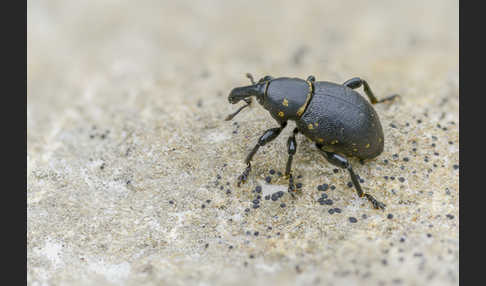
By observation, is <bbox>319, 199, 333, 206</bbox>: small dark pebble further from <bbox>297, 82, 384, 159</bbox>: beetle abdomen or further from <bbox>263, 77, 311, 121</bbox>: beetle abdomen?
<bbox>263, 77, 311, 121</bbox>: beetle abdomen

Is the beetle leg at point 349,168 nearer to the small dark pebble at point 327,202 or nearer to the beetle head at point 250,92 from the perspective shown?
the small dark pebble at point 327,202

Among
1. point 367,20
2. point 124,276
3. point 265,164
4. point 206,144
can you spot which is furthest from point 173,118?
point 367,20

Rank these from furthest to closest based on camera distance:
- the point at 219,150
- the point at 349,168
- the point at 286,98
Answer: the point at 219,150, the point at 286,98, the point at 349,168

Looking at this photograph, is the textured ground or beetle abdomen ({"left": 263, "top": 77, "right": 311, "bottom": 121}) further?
beetle abdomen ({"left": 263, "top": 77, "right": 311, "bottom": 121})

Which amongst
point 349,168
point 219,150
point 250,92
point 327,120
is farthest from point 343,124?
point 219,150

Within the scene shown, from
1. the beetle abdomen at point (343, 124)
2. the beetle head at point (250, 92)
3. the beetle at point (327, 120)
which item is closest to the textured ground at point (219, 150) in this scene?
the beetle at point (327, 120)

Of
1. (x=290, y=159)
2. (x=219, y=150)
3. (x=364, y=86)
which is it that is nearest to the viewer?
(x=290, y=159)

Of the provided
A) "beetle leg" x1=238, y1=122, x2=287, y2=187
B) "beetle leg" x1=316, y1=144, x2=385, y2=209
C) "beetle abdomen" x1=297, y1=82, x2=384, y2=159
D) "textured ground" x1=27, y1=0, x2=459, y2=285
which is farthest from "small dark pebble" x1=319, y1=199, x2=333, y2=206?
"beetle leg" x1=238, y1=122, x2=287, y2=187

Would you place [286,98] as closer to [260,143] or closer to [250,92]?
[250,92]
